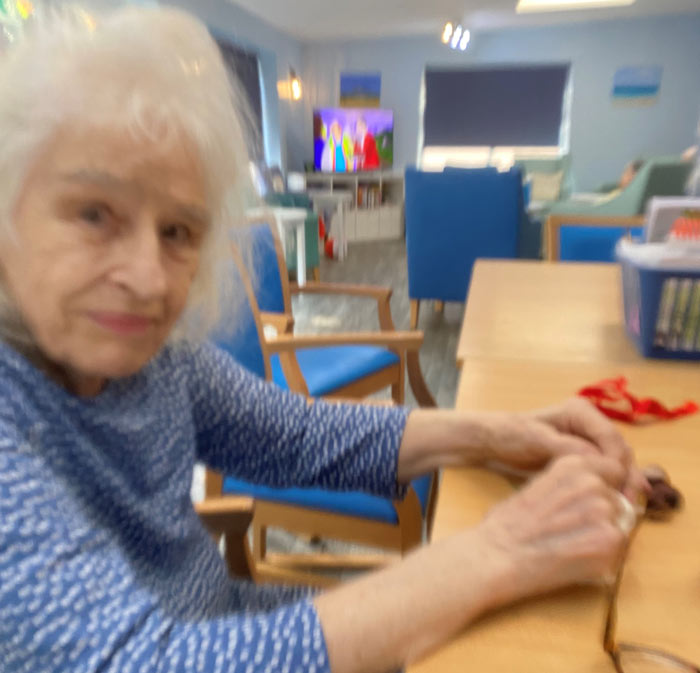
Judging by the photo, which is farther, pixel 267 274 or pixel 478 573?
pixel 267 274

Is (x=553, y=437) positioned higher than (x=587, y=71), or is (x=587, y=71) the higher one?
(x=587, y=71)

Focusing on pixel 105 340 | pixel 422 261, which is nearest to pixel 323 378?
pixel 105 340

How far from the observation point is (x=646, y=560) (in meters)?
0.55

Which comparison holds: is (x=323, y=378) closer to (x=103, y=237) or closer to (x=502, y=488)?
(x=502, y=488)

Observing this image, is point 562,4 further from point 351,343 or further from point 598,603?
point 598,603

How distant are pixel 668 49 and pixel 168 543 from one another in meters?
7.62

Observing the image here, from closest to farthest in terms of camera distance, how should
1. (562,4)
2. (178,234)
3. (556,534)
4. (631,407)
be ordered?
(556,534) → (178,234) → (631,407) → (562,4)

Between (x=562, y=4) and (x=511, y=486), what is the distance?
20.9 ft

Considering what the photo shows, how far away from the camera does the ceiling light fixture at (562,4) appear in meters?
5.58

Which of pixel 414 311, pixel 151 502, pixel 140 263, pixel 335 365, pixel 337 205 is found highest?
pixel 140 263

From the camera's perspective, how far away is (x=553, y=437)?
0.71 metres

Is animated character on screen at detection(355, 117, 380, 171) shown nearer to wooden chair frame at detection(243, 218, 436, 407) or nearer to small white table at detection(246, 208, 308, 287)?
small white table at detection(246, 208, 308, 287)

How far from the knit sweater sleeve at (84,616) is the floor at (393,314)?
86.3 inches

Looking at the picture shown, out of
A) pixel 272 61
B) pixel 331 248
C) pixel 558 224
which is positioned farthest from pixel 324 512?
pixel 272 61
